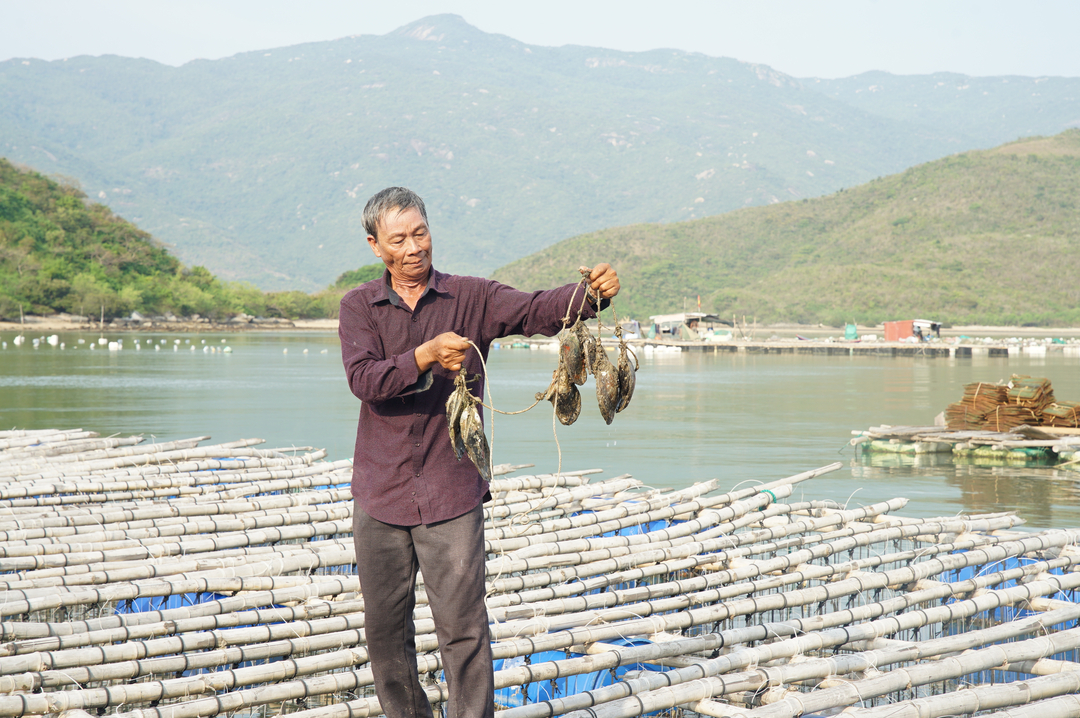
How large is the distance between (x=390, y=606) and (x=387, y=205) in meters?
1.31

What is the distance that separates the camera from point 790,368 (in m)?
42.6

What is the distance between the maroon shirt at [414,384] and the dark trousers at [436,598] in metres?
0.07

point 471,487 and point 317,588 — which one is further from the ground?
point 471,487

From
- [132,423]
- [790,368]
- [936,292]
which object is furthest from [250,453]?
[936,292]

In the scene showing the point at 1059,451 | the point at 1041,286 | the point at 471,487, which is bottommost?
the point at 1059,451

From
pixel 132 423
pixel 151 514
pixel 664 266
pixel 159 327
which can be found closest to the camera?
pixel 151 514

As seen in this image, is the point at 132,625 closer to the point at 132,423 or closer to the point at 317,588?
the point at 317,588

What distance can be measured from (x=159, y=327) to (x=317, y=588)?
248 feet

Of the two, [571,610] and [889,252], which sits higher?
[889,252]

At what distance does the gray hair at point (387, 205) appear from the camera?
3.09 metres

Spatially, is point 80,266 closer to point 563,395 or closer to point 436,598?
point 563,395

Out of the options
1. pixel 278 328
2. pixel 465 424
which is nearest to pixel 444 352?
pixel 465 424

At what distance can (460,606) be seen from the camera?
3002 millimetres

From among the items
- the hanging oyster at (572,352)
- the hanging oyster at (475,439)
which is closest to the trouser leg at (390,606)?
the hanging oyster at (475,439)
